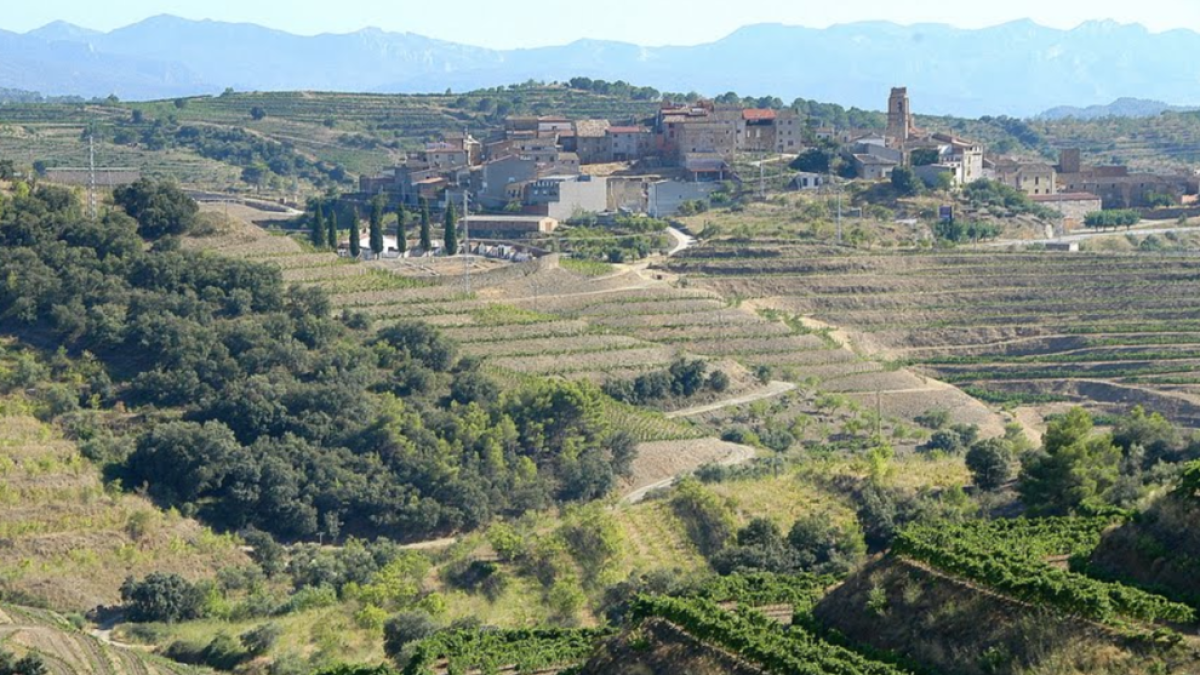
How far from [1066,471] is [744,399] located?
58.0ft

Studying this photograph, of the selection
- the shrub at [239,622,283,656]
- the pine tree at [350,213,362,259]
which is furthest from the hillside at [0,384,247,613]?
the pine tree at [350,213,362,259]

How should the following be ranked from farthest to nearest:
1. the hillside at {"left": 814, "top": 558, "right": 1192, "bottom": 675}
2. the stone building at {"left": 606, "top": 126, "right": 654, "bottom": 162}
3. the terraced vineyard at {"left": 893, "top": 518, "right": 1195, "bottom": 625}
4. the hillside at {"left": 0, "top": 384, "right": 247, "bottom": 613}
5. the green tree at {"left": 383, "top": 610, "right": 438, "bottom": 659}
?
the stone building at {"left": 606, "top": 126, "right": 654, "bottom": 162} < the hillside at {"left": 0, "top": 384, "right": 247, "bottom": 613} < the green tree at {"left": 383, "top": 610, "right": 438, "bottom": 659} < the terraced vineyard at {"left": 893, "top": 518, "right": 1195, "bottom": 625} < the hillside at {"left": 814, "top": 558, "right": 1192, "bottom": 675}

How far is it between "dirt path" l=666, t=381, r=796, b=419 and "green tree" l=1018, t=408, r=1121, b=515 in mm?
15312

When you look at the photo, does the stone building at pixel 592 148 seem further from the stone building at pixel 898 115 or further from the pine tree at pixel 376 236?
the pine tree at pixel 376 236

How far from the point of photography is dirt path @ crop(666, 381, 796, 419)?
1905 inches

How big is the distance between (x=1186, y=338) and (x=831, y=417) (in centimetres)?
1255

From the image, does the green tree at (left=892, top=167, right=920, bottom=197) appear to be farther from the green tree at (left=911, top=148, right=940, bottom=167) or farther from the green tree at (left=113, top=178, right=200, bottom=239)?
the green tree at (left=113, top=178, right=200, bottom=239)

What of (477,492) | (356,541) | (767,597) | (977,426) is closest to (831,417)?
(977,426)

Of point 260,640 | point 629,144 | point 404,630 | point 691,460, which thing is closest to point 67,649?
point 260,640

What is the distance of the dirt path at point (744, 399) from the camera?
48.4 m

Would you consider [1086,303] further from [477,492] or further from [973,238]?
[477,492]

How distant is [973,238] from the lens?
65.1 metres

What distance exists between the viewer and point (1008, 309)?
5803cm

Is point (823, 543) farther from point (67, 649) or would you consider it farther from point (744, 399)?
point (744, 399)
